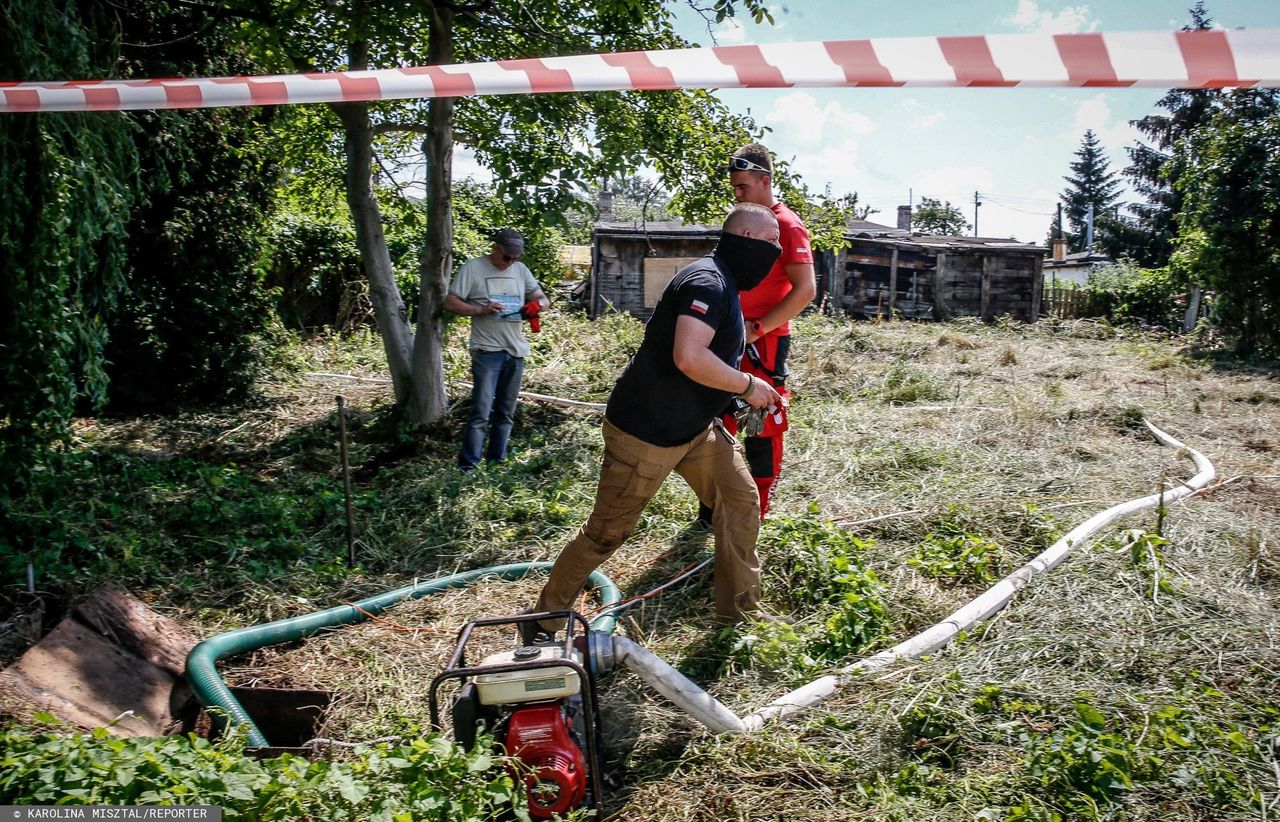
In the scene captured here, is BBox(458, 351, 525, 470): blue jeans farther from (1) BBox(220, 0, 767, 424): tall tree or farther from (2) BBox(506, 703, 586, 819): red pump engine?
(2) BBox(506, 703, 586, 819): red pump engine

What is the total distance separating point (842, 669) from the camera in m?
3.48

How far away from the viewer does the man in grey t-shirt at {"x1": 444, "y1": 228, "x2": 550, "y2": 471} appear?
6652 millimetres

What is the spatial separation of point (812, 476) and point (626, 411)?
9.68 feet

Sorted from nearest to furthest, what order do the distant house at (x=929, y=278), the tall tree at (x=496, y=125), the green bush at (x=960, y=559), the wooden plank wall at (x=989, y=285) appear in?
the green bush at (x=960, y=559) → the tall tree at (x=496, y=125) → the distant house at (x=929, y=278) → the wooden plank wall at (x=989, y=285)

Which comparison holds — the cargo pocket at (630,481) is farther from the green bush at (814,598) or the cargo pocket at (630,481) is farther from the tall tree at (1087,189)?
the tall tree at (1087,189)

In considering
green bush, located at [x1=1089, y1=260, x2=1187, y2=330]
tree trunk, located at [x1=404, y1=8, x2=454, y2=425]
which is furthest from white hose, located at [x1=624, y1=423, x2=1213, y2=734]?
green bush, located at [x1=1089, y1=260, x2=1187, y2=330]

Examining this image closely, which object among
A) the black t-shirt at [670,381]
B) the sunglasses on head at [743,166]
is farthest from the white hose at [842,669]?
the sunglasses on head at [743,166]

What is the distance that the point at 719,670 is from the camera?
3623 mm

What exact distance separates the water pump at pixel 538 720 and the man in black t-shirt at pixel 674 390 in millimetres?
829

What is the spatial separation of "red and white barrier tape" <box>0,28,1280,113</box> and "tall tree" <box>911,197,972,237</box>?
66106mm

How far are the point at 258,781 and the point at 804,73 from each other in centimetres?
263

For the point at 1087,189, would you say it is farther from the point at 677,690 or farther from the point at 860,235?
the point at 677,690

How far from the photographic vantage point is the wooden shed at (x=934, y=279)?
22.8 metres

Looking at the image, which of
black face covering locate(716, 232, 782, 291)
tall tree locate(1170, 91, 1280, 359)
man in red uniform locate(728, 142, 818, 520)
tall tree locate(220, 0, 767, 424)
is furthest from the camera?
tall tree locate(1170, 91, 1280, 359)
